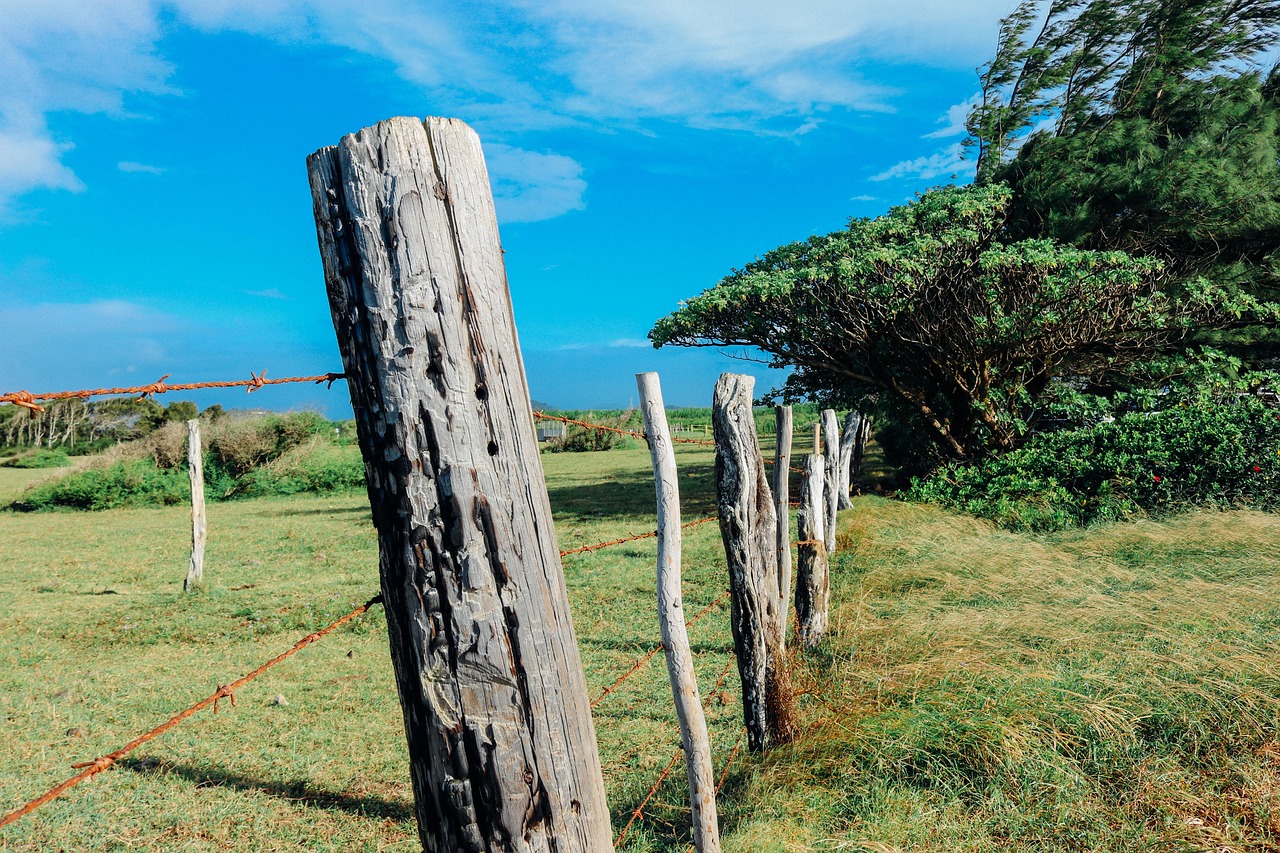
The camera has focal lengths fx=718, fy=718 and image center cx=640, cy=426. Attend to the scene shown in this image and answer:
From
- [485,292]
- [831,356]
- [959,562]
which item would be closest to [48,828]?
[485,292]

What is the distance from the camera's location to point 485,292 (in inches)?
63.6

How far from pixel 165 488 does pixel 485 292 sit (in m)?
23.8

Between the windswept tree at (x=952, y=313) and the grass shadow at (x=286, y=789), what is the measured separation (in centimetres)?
965

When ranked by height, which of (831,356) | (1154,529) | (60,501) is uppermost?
(831,356)

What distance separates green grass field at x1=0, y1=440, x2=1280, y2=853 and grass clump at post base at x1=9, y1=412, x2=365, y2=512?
13.6 meters

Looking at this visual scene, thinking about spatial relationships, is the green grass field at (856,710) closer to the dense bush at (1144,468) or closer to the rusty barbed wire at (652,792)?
the rusty barbed wire at (652,792)

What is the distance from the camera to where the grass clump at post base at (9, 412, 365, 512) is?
2061 cm

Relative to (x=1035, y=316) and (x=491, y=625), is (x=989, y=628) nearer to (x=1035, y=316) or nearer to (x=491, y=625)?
(x=491, y=625)

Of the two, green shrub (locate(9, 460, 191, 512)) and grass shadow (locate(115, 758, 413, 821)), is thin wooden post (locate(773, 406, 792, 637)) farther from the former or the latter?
green shrub (locate(9, 460, 191, 512))

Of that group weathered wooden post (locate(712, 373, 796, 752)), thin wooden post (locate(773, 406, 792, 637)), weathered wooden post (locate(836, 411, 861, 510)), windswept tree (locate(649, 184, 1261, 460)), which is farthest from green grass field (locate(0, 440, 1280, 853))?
windswept tree (locate(649, 184, 1261, 460))

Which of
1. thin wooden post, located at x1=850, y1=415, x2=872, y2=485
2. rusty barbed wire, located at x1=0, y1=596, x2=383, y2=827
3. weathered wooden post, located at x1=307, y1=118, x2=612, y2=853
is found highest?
weathered wooden post, located at x1=307, y1=118, x2=612, y2=853

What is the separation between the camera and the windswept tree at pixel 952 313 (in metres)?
11.2

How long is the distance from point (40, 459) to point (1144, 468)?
140 feet

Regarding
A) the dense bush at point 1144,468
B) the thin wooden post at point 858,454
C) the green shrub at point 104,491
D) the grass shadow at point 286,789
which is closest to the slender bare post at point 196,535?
the grass shadow at point 286,789
